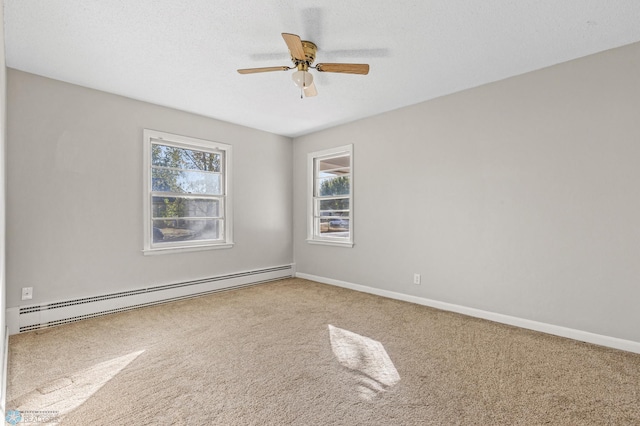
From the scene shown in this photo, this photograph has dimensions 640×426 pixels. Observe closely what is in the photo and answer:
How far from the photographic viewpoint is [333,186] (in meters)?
5.09

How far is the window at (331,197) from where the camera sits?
485cm

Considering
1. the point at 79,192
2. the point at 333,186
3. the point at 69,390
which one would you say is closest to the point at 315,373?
the point at 69,390

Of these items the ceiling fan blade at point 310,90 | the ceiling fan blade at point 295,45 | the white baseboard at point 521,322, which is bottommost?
the white baseboard at point 521,322

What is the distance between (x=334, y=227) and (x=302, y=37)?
3104 mm

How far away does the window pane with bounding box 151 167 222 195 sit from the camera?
13.3 feet

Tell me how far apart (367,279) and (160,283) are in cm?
278

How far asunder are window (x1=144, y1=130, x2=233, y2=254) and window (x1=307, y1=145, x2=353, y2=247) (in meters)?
1.42

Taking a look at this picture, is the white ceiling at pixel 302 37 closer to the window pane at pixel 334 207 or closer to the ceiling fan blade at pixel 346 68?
the ceiling fan blade at pixel 346 68

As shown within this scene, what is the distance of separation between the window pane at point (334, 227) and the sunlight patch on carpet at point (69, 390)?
→ 3283 mm

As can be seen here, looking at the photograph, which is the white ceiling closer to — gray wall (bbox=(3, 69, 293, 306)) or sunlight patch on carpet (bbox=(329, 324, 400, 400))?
gray wall (bbox=(3, 69, 293, 306))

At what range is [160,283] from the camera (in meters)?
3.99

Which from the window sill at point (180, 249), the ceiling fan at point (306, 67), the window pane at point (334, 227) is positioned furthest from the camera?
the window pane at point (334, 227)

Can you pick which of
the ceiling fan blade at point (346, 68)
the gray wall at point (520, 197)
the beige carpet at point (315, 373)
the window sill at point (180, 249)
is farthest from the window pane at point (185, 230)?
the ceiling fan blade at point (346, 68)

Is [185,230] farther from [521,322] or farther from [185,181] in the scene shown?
[521,322]
